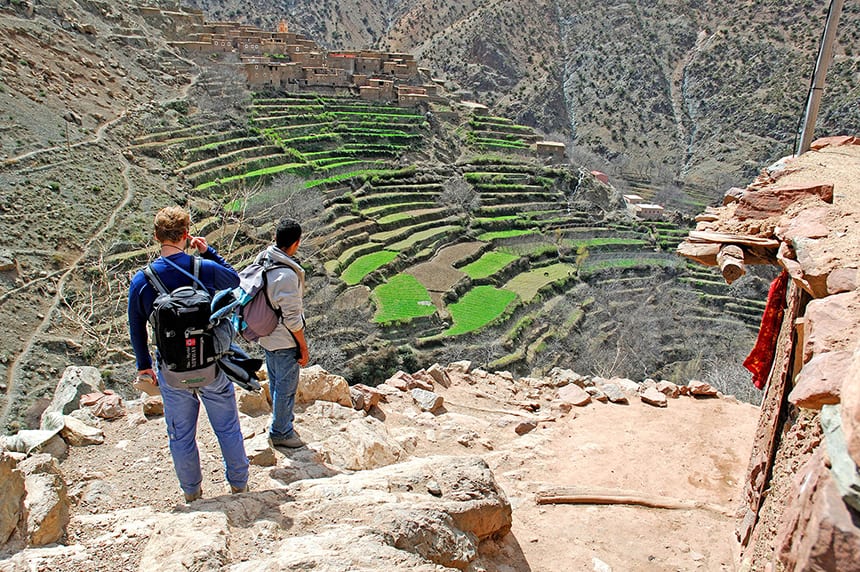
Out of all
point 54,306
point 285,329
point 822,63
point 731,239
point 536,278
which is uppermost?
point 822,63

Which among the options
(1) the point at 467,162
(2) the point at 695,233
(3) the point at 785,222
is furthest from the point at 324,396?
(1) the point at 467,162

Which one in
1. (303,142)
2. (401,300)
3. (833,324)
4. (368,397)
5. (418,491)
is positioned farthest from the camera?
(303,142)

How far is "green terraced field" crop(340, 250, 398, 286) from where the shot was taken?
68.2 feet

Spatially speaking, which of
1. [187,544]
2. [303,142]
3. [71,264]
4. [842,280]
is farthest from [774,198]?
[303,142]

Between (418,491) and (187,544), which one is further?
(418,491)

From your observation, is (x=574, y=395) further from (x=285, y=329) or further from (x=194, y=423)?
(x=194, y=423)

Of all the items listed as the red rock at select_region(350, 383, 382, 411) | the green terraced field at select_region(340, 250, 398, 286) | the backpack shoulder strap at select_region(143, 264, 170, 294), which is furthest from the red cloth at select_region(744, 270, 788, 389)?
the green terraced field at select_region(340, 250, 398, 286)

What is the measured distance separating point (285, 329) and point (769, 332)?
351cm

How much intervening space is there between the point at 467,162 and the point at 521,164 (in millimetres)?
3693

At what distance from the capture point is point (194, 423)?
10.6 feet

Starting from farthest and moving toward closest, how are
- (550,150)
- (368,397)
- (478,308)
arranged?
(550,150), (478,308), (368,397)

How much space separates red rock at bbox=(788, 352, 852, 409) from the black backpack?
103 inches

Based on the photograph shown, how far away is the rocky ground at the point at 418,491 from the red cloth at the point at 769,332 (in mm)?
1143

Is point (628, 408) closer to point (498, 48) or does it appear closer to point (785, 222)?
point (785, 222)
